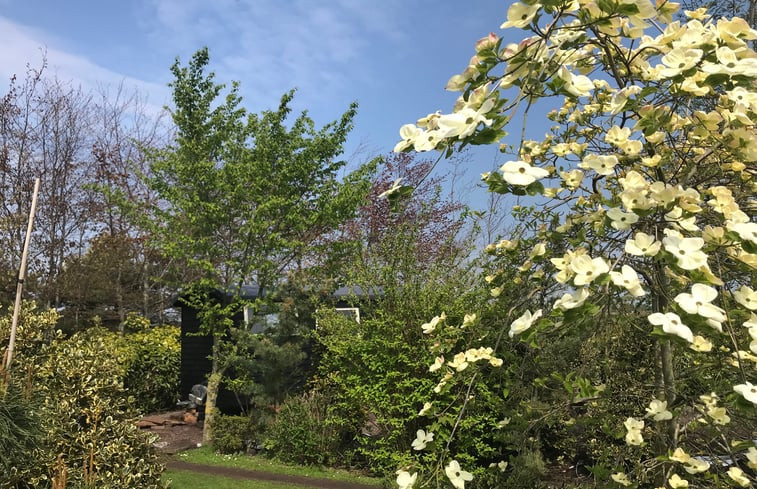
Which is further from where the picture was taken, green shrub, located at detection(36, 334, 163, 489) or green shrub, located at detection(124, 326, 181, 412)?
green shrub, located at detection(124, 326, 181, 412)

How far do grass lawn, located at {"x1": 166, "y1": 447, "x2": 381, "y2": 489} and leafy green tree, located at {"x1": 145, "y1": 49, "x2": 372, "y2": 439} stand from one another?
0.90 m

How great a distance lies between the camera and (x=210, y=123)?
9.02 m

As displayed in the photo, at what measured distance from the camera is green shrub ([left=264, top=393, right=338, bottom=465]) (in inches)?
275

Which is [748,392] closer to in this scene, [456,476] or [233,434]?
[456,476]

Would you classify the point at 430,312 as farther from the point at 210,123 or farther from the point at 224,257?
the point at 210,123

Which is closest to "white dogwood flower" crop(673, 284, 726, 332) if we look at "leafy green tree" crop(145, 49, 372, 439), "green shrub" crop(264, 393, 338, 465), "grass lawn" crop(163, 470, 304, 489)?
"grass lawn" crop(163, 470, 304, 489)

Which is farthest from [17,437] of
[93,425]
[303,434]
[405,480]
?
[303,434]

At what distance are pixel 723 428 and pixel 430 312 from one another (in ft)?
13.1

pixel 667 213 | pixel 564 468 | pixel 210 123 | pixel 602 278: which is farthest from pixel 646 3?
pixel 210 123

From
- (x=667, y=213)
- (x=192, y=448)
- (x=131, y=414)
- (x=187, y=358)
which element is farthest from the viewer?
(x=187, y=358)

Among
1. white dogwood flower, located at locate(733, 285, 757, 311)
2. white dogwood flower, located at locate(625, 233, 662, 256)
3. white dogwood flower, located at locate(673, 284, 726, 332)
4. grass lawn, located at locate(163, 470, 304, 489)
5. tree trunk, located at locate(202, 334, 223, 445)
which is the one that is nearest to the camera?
white dogwood flower, located at locate(673, 284, 726, 332)

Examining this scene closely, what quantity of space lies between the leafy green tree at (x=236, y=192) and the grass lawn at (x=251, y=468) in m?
0.90

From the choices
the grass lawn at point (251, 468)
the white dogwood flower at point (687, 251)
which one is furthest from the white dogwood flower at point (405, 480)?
the grass lawn at point (251, 468)

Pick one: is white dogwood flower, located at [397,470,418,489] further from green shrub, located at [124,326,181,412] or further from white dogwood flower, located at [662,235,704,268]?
green shrub, located at [124,326,181,412]
